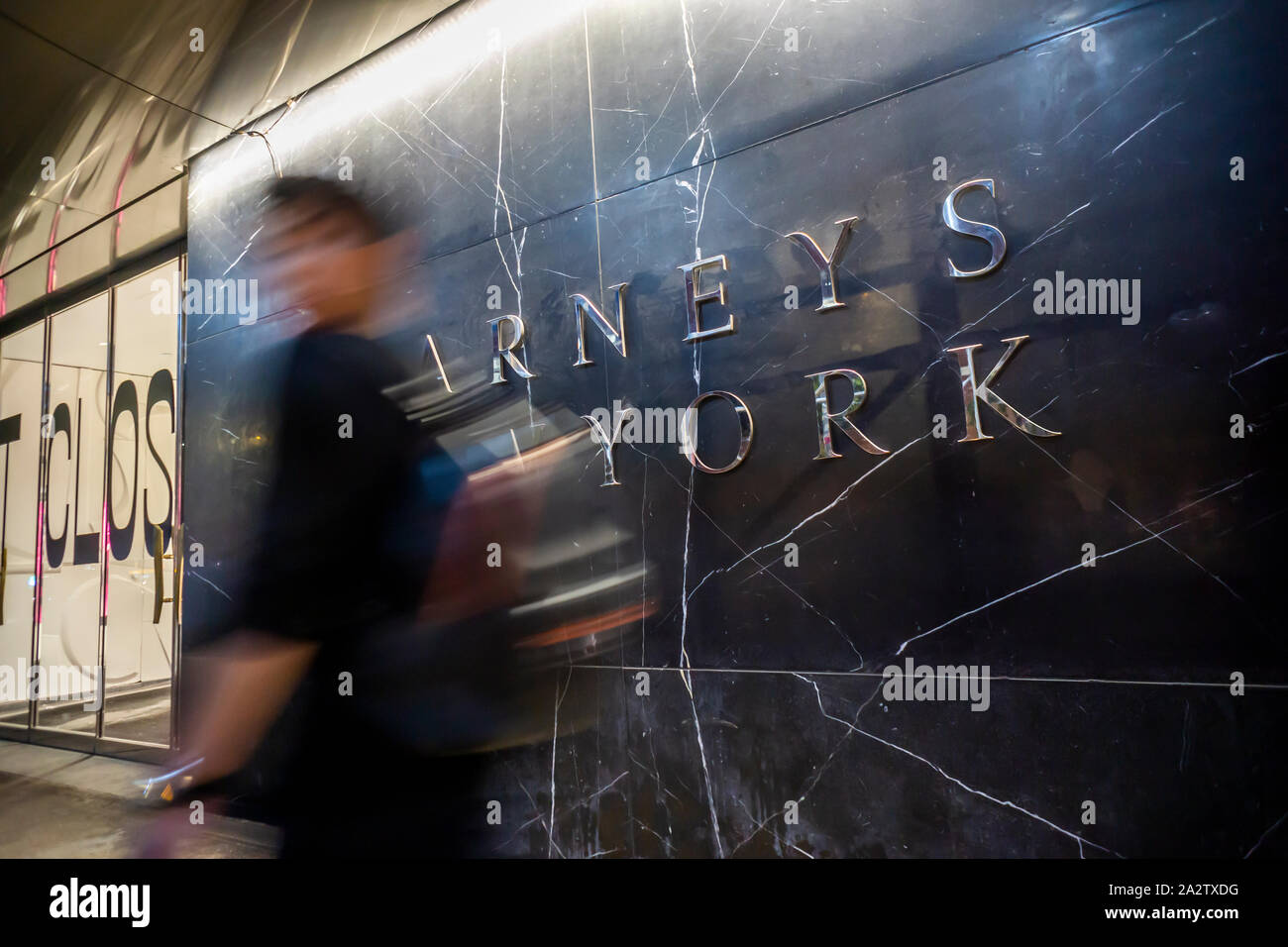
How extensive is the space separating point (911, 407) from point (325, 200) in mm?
2996

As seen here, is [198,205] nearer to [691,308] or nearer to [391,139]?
[391,139]

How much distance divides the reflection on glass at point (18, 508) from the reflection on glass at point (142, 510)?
1.31 m

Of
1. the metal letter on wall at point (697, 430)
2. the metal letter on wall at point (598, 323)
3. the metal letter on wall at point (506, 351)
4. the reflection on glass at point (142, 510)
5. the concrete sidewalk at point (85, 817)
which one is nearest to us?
the metal letter on wall at point (697, 430)

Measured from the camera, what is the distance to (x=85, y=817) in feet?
12.0

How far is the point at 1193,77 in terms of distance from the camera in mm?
1790

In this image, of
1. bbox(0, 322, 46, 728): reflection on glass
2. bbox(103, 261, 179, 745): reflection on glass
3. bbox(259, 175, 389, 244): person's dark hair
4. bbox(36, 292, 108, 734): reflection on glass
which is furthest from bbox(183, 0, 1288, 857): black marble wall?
bbox(0, 322, 46, 728): reflection on glass

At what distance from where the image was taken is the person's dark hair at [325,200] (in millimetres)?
3318

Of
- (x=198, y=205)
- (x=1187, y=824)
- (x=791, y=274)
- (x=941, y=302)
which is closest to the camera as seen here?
(x=1187, y=824)

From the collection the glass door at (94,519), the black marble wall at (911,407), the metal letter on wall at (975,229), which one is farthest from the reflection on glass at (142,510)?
the metal letter on wall at (975,229)

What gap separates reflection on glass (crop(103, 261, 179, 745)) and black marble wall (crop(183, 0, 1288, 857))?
9.00 feet

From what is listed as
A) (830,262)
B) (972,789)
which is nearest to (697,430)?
(830,262)

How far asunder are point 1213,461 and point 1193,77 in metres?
0.97

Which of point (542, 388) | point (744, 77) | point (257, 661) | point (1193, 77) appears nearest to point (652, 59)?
point (744, 77)

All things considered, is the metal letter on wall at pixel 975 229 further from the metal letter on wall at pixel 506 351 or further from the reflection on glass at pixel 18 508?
the reflection on glass at pixel 18 508
